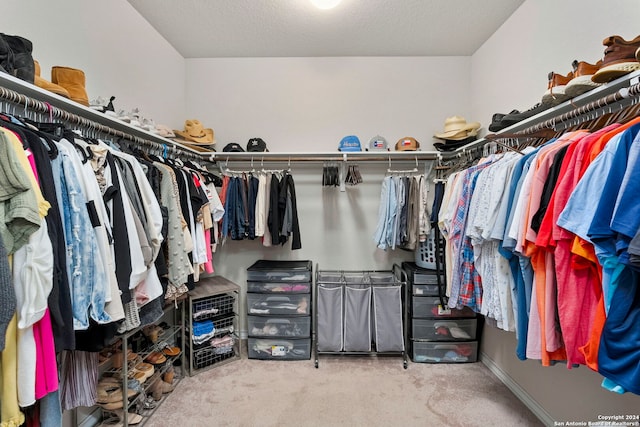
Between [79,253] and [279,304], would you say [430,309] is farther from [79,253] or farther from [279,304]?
[79,253]

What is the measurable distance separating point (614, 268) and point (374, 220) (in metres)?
1.90

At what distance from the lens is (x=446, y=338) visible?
7.43 feet

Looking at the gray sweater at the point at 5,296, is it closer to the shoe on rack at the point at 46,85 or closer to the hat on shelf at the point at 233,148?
the shoe on rack at the point at 46,85

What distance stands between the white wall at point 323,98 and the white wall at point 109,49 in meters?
0.34

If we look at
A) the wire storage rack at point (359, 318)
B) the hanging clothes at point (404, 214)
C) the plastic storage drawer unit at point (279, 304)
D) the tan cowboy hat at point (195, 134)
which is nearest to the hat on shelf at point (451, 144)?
the hanging clothes at point (404, 214)

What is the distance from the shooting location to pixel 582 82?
3.66ft

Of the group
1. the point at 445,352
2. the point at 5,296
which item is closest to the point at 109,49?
the point at 5,296

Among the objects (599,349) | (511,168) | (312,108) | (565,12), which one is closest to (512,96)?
(565,12)

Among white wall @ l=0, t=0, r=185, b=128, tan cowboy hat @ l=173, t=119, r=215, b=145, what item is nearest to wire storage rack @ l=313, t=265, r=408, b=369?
tan cowboy hat @ l=173, t=119, r=215, b=145

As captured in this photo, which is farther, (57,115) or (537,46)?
(537,46)

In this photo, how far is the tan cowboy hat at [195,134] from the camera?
2412mm

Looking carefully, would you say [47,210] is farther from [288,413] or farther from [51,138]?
[288,413]

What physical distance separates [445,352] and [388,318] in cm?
58

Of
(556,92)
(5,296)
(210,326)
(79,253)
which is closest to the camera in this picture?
(5,296)
